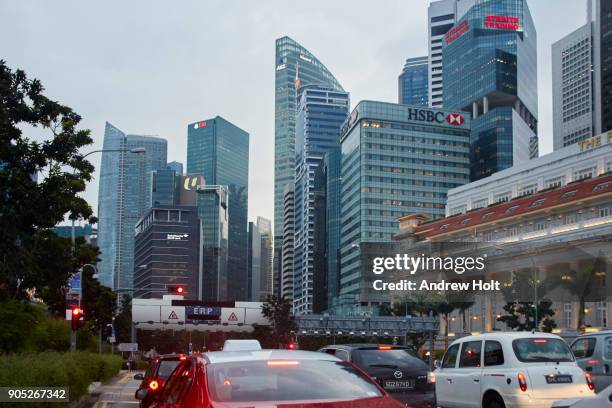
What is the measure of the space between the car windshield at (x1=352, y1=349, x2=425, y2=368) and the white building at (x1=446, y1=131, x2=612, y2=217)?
10418 centimetres

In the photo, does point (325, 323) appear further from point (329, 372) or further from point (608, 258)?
point (329, 372)

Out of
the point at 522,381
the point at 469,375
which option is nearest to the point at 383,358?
the point at 469,375

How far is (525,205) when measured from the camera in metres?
116

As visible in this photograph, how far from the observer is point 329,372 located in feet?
22.7

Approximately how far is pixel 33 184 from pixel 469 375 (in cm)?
1906

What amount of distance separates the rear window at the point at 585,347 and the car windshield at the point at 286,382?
12.6m

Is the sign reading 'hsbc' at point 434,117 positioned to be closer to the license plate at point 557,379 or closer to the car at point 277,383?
the license plate at point 557,379

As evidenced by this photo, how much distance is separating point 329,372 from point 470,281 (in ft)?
344

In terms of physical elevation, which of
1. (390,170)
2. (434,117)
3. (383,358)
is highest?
(434,117)

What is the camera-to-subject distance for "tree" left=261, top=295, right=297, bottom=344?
327 ft

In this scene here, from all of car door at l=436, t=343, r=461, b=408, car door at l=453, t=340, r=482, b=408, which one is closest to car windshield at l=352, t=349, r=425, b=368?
car door at l=453, t=340, r=482, b=408

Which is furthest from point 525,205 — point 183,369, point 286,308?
point 183,369

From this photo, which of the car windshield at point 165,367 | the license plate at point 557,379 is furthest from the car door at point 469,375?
the car windshield at point 165,367

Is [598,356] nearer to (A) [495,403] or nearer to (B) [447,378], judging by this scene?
(B) [447,378]
